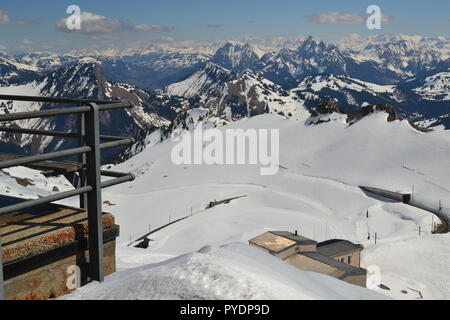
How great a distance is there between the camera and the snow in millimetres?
6703

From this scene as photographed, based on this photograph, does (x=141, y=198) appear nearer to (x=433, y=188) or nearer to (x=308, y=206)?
(x=308, y=206)

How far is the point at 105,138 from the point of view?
8273 mm

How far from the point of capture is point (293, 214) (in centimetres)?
8569

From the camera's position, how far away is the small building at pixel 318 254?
164 feet

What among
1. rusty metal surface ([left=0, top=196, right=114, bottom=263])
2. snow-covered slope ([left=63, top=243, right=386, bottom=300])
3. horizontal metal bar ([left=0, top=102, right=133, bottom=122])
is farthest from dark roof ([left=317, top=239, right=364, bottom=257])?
horizontal metal bar ([left=0, top=102, right=133, bottom=122])

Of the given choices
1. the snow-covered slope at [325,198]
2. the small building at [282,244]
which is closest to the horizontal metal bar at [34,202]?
the snow-covered slope at [325,198]

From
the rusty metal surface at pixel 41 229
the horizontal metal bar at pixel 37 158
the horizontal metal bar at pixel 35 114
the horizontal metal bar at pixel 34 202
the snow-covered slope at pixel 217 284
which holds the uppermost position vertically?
the horizontal metal bar at pixel 35 114

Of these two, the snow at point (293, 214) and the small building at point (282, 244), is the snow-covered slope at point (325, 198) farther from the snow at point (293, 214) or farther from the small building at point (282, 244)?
the small building at point (282, 244)

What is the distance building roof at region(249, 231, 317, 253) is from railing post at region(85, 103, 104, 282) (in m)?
46.6

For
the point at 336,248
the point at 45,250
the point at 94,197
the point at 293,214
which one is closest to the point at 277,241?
the point at 336,248

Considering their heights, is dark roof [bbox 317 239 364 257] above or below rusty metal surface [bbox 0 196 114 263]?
below

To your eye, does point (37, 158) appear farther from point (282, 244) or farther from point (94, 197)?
point (282, 244)

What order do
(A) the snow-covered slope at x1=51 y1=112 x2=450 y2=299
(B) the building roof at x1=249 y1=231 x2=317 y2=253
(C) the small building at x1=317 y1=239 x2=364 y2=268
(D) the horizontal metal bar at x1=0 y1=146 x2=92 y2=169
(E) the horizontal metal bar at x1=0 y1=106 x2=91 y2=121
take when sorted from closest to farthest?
(D) the horizontal metal bar at x1=0 y1=146 x2=92 y2=169, (E) the horizontal metal bar at x1=0 y1=106 x2=91 y2=121, (B) the building roof at x1=249 y1=231 x2=317 y2=253, (C) the small building at x1=317 y1=239 x2=364 y2=268, (A) the snow-covered slope at x1=51 y1=112 x2=450 y2=299

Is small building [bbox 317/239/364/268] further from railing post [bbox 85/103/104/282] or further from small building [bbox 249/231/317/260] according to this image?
railing post [bbox 85/103/104/282]
